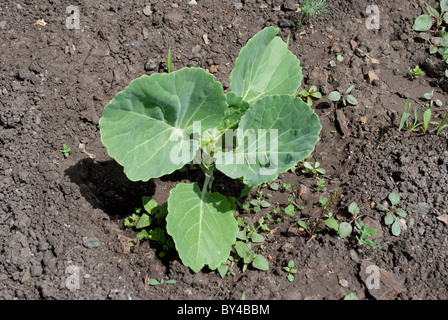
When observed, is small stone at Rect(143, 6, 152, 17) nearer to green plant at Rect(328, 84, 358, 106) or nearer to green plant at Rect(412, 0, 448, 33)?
green plant at Rect(328, 84, 358, 106)

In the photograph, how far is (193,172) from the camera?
304 cm

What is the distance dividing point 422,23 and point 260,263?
2292 millimetres

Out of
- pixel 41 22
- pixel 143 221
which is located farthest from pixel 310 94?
pixel 41 22

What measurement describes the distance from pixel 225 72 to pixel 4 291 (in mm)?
1961

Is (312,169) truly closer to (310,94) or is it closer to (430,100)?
(310,94)

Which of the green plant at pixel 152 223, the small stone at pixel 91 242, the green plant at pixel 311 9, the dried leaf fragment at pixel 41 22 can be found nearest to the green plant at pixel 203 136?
the green plant at pixel 152 223

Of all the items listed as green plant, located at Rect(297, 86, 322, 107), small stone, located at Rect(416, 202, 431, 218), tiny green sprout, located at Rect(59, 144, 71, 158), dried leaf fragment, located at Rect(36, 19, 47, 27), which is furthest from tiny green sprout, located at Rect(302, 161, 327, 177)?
dried leaf fragment, located at Rect(36, 19, 47, 27)

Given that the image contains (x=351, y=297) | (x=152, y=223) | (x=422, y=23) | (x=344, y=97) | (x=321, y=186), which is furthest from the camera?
(x=422, y=23)

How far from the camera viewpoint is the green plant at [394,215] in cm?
267

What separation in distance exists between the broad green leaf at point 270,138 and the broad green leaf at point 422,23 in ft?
5.71

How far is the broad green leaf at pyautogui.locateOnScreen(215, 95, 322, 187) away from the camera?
93.2 inches

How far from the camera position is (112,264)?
260 cm

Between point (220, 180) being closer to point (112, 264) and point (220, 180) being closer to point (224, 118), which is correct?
point (224, 118)

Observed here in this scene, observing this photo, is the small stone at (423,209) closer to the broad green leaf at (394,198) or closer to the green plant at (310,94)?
the broad green leaf at (394,198)
